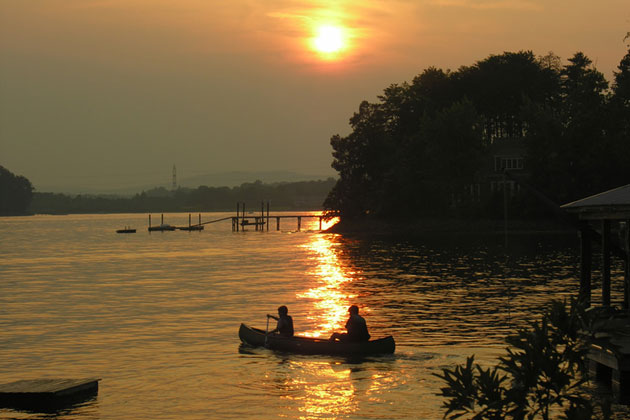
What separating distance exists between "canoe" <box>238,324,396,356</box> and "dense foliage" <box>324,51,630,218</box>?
283 feet

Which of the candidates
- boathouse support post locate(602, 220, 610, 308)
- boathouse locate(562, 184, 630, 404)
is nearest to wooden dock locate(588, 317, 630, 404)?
boathouse locate(562, 184, 630, 404)

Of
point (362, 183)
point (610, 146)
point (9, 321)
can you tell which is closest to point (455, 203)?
point (362, 183)

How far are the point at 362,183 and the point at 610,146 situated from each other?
50816mm

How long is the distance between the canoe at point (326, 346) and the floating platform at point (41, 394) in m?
9.60

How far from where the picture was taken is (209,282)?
2842 inches

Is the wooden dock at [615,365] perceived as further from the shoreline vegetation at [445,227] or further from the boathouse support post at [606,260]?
the shoreline vegetation at [445,227]

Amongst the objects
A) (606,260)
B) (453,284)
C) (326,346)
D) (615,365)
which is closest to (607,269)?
(606,260)

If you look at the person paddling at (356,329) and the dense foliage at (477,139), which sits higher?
the dense foliage at (477,139)

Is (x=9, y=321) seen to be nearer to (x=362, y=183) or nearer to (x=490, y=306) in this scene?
(x=490, y=306)

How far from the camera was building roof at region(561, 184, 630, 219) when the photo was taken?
22.3 m

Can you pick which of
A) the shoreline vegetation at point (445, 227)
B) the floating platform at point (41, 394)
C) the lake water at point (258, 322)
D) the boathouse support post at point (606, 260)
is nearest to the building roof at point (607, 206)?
the boathouse support post at point (606, 260)

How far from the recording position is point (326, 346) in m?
32.1

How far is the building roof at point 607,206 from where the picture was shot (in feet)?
73.2

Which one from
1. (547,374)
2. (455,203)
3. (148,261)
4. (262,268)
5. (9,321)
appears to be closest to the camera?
(547,374)
